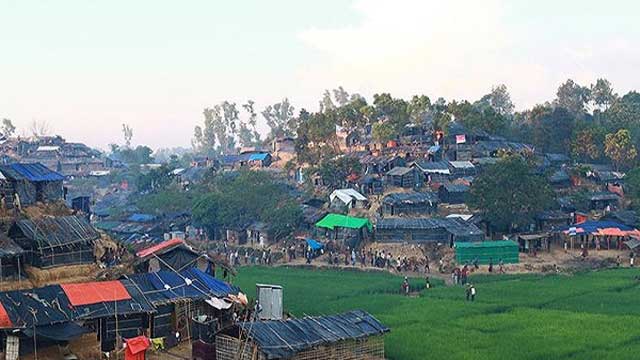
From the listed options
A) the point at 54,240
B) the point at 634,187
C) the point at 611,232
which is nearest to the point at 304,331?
the point at 54,240

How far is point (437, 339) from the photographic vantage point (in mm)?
25359

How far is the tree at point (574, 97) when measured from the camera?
94688 mm

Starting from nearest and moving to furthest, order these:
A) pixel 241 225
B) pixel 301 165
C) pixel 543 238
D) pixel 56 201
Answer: pixel 56 201, pixel 543 238, pixel 241 225, pixel 301 165

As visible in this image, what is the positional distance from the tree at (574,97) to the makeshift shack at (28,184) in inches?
3081

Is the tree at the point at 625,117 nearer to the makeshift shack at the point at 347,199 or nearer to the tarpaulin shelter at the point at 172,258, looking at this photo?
the makeshift shack at the point at 347,199

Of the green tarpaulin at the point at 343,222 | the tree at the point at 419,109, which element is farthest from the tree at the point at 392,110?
the green tarpaulin at the point at 343,222

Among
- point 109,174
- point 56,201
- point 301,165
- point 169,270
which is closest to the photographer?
point 169,270

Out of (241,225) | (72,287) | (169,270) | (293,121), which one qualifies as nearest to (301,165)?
(241,225)

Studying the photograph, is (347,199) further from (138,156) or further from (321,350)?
(138,156)

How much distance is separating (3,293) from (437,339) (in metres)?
15.7

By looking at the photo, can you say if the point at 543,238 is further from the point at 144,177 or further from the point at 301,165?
the point at 144,177

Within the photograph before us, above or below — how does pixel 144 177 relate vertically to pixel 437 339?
above

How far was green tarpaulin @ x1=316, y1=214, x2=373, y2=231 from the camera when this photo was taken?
52.6 meters

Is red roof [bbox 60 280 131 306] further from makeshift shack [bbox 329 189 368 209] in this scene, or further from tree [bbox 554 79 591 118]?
tree [bbox 554 79 591 118]
